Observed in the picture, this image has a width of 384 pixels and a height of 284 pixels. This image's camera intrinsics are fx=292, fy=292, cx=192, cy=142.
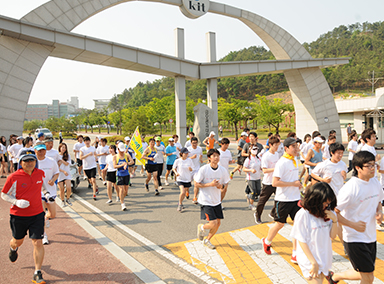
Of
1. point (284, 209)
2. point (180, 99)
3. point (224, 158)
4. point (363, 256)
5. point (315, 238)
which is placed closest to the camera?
point (315, 238)

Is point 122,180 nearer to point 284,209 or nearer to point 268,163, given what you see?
point 268,163

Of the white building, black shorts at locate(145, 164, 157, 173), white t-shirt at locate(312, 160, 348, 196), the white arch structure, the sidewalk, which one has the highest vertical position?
the white arch structure

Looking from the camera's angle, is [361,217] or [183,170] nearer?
[361,217]

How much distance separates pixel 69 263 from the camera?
17.0ft

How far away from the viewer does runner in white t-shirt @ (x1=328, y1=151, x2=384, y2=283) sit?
11.0 feet

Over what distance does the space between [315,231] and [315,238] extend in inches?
2.8

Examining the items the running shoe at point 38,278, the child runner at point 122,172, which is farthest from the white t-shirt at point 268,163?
the running shoe at point 38,278

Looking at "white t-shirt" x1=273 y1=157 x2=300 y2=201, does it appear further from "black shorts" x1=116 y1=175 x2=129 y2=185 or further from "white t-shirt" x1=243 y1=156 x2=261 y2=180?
"black shorts" x1=116 y1=175 x2=129 y2=185

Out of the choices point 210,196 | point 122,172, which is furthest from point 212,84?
point 210,196

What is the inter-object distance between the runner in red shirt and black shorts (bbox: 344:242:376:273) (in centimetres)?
438

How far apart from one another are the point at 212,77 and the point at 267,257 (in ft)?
57.4

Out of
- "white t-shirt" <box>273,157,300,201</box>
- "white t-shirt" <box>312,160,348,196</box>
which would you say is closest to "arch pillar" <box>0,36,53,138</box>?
"white t-shirt" <box>273,157,300,201</box>

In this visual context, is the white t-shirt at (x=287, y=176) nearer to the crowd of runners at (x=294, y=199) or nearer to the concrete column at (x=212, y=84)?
the crowd of runners at (x=294, y=199)

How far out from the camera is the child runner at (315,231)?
299 cm
